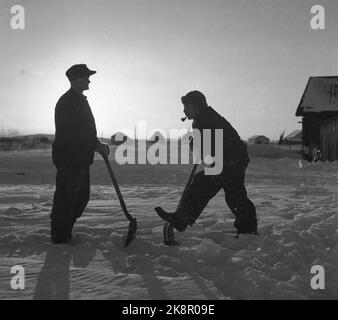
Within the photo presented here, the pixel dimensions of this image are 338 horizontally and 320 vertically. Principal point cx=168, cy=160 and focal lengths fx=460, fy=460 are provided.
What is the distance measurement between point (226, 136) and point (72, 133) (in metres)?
1.51

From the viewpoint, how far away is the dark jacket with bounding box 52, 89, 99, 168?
4.42m

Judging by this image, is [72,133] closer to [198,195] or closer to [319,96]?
[198,195]

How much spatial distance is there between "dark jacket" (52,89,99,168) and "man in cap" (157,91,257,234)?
1.00m

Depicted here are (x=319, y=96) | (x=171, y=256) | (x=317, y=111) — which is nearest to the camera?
(x=171, y=256)

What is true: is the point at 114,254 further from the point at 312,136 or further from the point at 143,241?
the point at 312,136

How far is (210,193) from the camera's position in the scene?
14.9 feet

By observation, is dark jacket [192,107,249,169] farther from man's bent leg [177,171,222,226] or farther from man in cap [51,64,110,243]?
man in cap [51,64,110,243]

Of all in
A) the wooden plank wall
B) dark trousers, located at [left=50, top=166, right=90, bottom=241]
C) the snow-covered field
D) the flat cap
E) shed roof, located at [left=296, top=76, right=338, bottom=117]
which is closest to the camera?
the snow-covered field

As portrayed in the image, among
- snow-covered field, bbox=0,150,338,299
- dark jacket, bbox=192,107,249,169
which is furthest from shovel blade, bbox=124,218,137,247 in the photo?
dark jacket, bbox=192,107,249,169

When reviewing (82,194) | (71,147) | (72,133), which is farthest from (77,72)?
(82,194)

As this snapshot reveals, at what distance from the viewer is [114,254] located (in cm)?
406
